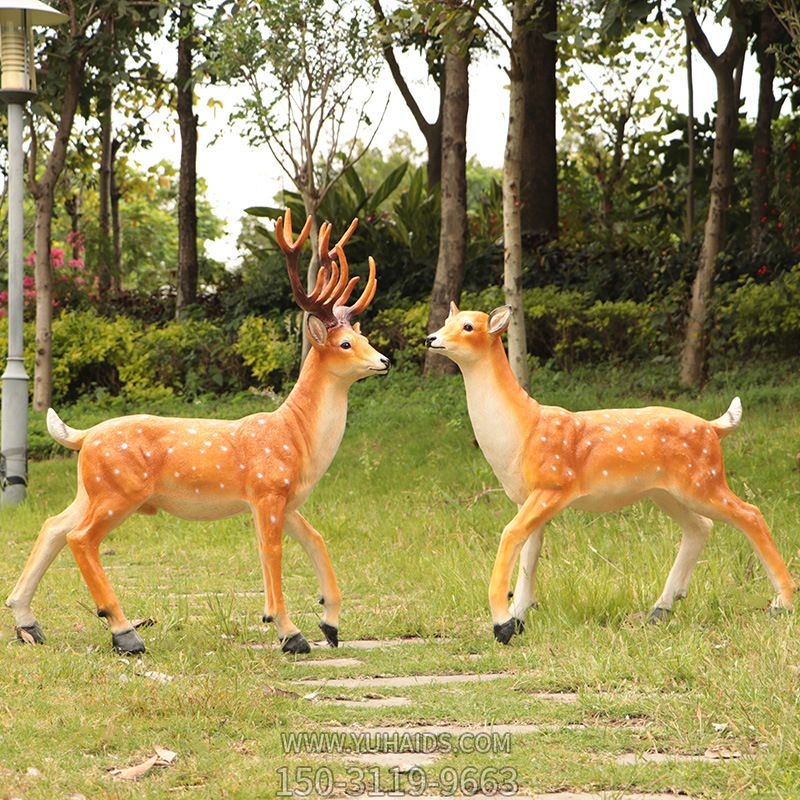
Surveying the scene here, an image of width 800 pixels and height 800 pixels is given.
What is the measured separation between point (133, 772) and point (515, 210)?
282 inches

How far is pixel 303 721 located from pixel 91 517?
1.80 meters

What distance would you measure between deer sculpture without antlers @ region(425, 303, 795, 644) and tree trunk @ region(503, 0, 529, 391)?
13.2 feet

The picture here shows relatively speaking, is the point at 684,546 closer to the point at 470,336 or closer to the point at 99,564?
the point at 470,336

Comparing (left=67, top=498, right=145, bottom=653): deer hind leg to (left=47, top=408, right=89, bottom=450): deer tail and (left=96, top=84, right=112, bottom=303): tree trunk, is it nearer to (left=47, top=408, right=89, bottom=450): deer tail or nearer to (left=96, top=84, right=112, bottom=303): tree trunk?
(left=47, top=408, right=89, bottom=450): deer tail

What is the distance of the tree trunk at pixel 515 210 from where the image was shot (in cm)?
1023

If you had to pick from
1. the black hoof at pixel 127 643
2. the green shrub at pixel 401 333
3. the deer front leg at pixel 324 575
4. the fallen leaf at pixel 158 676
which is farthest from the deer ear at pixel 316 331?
the green shrub at pixel 401 333

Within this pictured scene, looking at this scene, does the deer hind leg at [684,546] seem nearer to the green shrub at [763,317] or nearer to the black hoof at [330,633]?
the black hoof at [330,633]

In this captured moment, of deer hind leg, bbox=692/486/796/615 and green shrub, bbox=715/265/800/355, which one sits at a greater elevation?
green shrub, bbox=715/265/800/355

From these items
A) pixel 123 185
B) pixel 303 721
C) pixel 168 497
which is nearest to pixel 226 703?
pixel 303 721

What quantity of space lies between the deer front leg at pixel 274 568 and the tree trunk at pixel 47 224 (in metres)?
9.58

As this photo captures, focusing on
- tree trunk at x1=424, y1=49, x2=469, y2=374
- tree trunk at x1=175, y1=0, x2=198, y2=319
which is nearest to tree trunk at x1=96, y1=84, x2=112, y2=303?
tree trunk at x1=175, y1=0, x2=198, y2=319

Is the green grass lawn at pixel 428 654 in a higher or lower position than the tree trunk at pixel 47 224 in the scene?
lower

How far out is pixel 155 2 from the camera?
47.5 ft

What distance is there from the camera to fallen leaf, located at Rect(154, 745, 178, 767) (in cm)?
402
